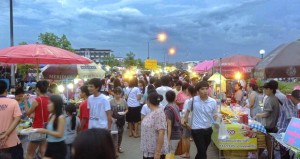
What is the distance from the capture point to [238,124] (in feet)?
28.2

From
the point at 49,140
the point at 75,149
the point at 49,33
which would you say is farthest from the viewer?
the point at 49,33

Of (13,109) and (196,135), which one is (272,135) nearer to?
(196,135)

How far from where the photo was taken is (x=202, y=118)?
6809 millimetres

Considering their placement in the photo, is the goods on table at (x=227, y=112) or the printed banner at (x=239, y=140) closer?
the printed banner at (x=239, y=140)

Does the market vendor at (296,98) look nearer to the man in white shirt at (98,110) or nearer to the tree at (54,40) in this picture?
the man in white shirt at (98,110)

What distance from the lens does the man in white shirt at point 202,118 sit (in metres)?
6.79

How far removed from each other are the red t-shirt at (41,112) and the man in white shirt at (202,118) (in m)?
2.93

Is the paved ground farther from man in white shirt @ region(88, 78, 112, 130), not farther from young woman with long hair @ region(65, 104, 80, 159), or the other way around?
man in white shirt @ region(88, 78, 112, 130)

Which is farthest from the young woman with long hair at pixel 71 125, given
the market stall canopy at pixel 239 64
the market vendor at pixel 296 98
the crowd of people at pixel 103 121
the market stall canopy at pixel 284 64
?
the market stall canopy at pixel 239 64

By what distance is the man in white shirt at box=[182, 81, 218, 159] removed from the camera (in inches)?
267

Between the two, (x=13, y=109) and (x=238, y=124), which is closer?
(x=13, y=109)

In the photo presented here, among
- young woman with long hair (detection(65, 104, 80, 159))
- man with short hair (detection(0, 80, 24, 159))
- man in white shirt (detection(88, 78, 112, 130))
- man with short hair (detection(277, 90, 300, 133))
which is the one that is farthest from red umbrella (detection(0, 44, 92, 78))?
man with short hair (detection(277, 90, 300, 133))

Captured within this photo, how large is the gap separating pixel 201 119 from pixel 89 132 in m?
4.85

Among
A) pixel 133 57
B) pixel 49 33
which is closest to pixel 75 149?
pixel 49 33
